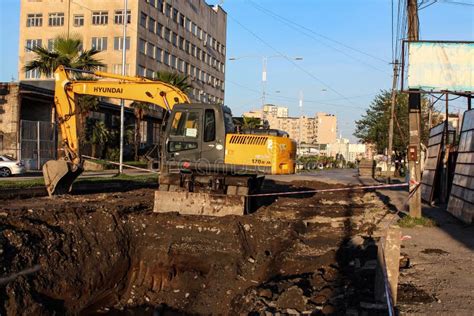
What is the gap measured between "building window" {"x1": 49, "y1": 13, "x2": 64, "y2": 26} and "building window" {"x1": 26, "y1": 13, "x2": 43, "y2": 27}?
1.59 m

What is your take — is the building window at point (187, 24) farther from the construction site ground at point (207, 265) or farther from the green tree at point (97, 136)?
the construction site ground at point (207, 265)

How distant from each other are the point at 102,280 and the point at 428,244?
639 centimetres

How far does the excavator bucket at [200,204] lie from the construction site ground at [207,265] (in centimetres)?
65

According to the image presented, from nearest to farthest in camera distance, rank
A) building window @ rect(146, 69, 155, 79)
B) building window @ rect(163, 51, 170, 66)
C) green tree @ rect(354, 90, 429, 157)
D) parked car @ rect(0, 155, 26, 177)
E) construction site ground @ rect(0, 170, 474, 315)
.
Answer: construction site ground @ rect(0, 170, 474, 315) < parked car @ rect(0, 155, 26, 177) < green tree @ rect(354, 90, 429, 157) < building window @ rect(146, 69, 155, 79) < building window @ rect(163, 51, 170, 66)

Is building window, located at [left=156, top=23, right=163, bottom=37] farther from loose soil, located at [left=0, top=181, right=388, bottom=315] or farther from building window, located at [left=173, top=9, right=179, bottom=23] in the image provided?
loose soil, located at [left=0, top=181, right=388, bottom=315]

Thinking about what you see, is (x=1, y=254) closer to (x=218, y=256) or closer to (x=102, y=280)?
(x=102, y=280)

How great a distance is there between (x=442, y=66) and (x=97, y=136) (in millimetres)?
31236

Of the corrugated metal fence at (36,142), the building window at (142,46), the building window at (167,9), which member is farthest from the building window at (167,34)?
the corrugated metal fence at (36,142)

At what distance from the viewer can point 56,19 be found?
67500 millimetres

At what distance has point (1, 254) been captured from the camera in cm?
819

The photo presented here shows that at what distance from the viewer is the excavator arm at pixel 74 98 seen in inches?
594

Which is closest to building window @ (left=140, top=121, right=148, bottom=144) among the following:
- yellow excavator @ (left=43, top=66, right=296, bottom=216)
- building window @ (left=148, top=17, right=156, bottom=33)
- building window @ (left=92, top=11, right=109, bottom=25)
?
building window @ (left=148, top=17, right=156, bottom=33)

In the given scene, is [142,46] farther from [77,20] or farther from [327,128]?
[327,128]

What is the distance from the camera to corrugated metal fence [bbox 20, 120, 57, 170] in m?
31.6
